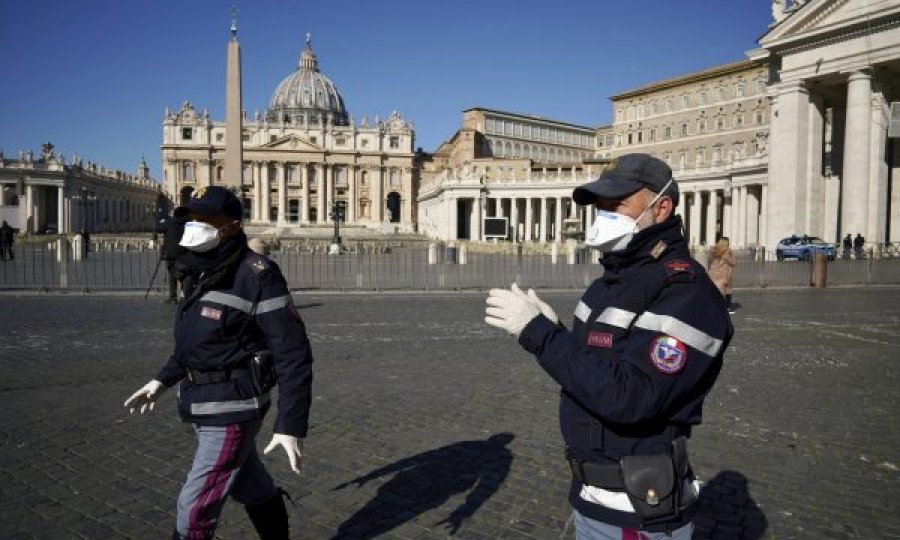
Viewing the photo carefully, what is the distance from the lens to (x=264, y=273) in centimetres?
279

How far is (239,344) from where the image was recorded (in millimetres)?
2756

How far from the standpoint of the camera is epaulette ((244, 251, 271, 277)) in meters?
2.80

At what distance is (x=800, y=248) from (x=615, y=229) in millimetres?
28966

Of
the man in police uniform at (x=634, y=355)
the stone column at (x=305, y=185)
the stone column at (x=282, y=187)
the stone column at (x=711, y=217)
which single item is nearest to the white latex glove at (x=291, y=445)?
the man in police uniform at (x=634, y=355)

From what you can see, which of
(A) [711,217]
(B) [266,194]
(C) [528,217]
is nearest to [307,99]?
(B) [266,194]

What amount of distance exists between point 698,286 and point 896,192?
34062 millimetres

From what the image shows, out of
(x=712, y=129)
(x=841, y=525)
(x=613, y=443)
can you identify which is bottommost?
(x=841, y=525)

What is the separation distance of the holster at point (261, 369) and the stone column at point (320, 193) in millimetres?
92758

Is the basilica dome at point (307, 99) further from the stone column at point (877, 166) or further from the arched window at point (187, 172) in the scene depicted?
Answer: the stone column at point (877, 166)

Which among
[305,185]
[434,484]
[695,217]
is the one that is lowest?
[434,484]

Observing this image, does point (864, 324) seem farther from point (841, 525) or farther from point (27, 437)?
point (27, 437)

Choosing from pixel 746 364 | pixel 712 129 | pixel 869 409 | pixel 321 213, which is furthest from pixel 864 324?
pixel 321 213

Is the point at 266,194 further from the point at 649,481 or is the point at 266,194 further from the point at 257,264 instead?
the point at 649,481

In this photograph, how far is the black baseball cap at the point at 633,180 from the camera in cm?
200
